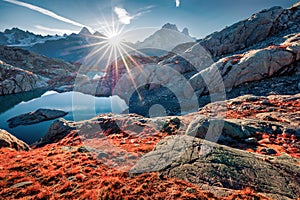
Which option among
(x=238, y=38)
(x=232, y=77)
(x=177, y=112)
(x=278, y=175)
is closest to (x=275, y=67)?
(x=232, y=77)

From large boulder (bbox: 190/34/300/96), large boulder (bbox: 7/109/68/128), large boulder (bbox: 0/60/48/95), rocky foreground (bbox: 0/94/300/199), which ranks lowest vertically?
large boulder (bbox: 7/109/68/128)

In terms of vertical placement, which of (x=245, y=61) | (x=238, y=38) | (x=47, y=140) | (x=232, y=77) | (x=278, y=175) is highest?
(x=238, y=38)

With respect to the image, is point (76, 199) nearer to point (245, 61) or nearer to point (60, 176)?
point (60, 176)

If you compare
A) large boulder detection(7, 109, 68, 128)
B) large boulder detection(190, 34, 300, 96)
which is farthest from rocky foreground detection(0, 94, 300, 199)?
large boulder detection(7, 109, 68, 128)

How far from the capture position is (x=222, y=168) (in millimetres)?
6465

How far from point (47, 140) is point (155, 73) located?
1239 inches

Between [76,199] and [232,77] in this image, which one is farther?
[232,77]

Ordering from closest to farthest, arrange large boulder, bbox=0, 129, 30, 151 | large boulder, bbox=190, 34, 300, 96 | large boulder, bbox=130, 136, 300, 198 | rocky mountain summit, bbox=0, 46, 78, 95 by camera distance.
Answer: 1. large boulder, bbox=130, 136, 300, 198
2. large boulder, bbox=0, 129, 30, 151
3. large boulder, bbox=190, 34, 300, 96
4. rocky mountain summit, bbox=0, 46, 78, 95

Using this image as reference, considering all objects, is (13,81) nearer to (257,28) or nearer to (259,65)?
(259,65)

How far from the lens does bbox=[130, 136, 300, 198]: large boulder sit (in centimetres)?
575

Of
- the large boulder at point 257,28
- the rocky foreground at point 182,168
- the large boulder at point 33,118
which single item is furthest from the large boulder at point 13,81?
the large boulder at point 257,28

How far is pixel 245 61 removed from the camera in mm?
25266

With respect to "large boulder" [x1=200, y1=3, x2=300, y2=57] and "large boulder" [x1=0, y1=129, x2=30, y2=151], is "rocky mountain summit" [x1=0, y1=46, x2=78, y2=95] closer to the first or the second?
"large boulder" [x1=0, y1=129, x2=30, y2=151]

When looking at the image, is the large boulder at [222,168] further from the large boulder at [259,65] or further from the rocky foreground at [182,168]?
the large boulder at [259,65]
